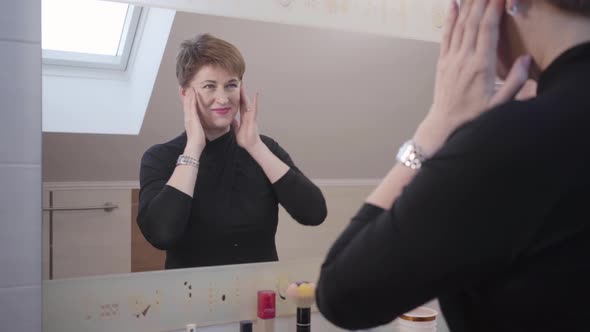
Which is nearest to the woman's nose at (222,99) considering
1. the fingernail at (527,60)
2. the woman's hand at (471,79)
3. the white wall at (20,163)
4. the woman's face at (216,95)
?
the woman's face at (216,95)

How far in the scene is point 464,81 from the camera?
0.69 m

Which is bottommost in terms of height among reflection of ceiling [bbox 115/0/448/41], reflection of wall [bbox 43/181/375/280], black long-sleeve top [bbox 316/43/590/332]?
reflection of wall [bbox 43/181/375/280]

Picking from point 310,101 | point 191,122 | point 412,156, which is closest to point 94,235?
point 191,122

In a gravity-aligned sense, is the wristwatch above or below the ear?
below

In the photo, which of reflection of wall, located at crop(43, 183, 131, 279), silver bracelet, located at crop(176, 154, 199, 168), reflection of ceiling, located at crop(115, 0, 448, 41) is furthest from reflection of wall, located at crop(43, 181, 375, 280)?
reflection of ceiling, located at crop(115, 0, 448, 41)

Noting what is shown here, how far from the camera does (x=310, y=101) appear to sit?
1.48 m

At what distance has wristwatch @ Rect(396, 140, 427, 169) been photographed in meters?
0.68

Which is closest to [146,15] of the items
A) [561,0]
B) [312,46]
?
[312,46]

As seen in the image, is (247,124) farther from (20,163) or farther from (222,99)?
(20,163)

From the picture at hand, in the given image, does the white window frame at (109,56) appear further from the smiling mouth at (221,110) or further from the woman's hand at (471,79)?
the woman's hand at (471,79)

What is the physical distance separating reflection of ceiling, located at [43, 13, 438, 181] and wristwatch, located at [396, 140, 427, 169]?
2.38 ft

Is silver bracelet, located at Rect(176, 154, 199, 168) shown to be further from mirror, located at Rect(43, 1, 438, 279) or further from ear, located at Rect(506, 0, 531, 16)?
ear, located at Rect(506, 0, 531, 16)

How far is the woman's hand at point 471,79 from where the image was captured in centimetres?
68

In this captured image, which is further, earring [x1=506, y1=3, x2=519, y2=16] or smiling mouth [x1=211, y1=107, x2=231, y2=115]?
smiling mouth [x1=211, y1=107, x2=231, y2=115]
